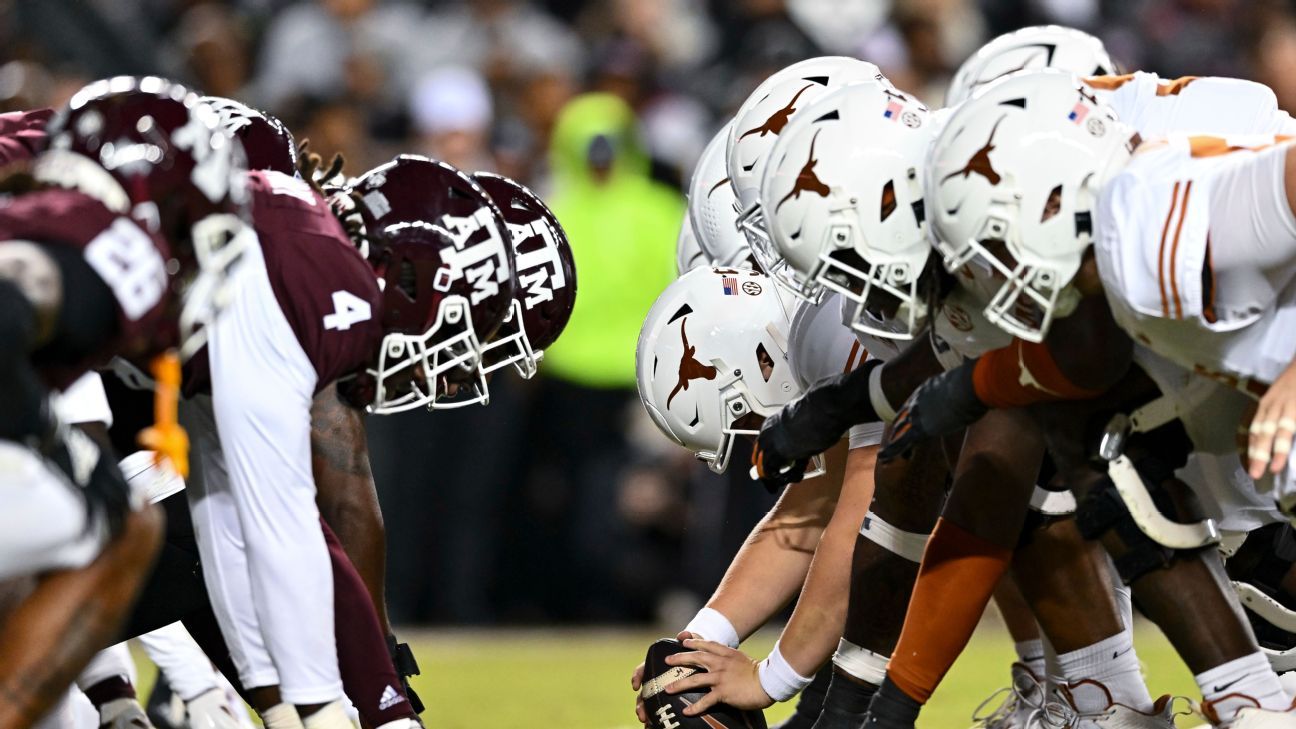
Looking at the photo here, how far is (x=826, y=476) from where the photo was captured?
4.64 metres

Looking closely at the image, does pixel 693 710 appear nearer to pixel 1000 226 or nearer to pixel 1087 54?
pixel 1000 226

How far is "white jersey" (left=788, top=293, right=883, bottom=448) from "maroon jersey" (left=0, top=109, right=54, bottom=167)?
1.71 metres

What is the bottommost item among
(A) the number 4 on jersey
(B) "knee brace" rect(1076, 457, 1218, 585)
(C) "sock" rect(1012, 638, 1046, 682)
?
(C) "sock" rect(1012, 638, 1046, 682)

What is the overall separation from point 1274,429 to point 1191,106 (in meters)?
1.37

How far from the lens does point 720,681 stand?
4234 millimetres

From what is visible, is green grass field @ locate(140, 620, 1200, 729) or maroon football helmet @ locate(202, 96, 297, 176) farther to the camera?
green grass field @ locate(140, 620, 1200, 729)

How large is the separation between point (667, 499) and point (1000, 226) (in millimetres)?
5154

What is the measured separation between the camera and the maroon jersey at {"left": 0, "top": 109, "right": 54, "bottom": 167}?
13.2 feet

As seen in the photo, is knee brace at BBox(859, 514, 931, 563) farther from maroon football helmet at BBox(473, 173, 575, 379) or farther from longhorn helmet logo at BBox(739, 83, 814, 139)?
longhorn helmet logo at BBox(739, 83, 814, 139)

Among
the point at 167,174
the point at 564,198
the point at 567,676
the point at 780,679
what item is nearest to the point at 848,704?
the point at 780,679

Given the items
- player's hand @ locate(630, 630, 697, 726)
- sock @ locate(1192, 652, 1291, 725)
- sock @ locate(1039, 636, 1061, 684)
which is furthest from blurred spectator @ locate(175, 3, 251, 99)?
sock @ locate(1192, 652, 1291, 725)

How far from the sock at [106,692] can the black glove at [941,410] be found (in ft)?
5.75

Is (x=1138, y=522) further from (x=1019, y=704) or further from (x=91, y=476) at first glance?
(x=91, y=476)

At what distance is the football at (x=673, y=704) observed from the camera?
420 cm
